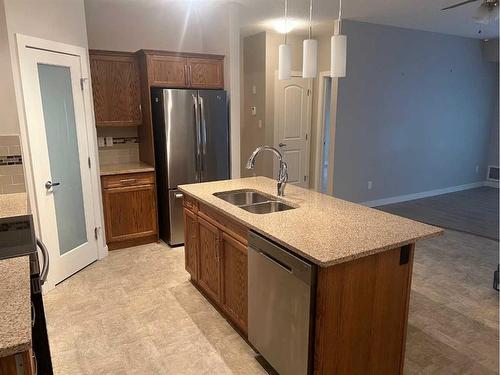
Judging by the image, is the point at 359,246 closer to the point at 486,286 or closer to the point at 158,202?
the point at 486,286

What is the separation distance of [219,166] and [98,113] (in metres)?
1.43

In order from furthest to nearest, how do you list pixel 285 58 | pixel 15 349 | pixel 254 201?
pixel 254 201 < pixel 285 58 < pixel 15 349

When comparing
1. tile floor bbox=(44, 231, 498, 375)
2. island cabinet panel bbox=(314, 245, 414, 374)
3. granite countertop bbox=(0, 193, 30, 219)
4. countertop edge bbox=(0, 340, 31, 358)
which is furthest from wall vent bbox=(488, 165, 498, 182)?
countertop edge bbox=(0, 340, 31, 358)

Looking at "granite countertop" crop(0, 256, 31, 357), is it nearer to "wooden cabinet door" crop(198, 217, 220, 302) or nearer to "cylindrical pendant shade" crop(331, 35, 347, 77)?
"wooden cabinet door" crop(198, 217, 220, 302)

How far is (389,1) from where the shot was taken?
4.07 m

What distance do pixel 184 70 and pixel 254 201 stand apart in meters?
1.91

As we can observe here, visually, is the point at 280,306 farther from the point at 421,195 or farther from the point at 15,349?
the point at 421,195

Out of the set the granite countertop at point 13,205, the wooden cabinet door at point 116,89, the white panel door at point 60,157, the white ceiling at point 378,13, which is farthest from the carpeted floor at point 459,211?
the granite countertop at point 13,205

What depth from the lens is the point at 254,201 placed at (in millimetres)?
2977

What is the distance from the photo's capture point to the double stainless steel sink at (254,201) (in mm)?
2705

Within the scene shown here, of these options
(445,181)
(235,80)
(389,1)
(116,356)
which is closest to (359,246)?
(116,356)

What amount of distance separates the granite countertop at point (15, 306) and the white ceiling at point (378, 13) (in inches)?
139

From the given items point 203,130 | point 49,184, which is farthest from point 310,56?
point 49,184

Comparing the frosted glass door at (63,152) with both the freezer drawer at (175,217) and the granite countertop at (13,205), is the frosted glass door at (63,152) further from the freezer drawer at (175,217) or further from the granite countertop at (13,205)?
the freezer drawer at (175,217)
